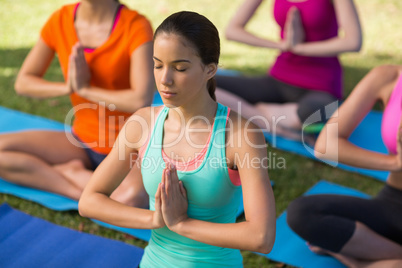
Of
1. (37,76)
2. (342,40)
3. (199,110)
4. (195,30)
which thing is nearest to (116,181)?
(199,110)

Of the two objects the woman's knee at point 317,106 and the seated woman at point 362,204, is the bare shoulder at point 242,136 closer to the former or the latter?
the seated woman at point 362,204

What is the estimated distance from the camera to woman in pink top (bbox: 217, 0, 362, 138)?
3.67m

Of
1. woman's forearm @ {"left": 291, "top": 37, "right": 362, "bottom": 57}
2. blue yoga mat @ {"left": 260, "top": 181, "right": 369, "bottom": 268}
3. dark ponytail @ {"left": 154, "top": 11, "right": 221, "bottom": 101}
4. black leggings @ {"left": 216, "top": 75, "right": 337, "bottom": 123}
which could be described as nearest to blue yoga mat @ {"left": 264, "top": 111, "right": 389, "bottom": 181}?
black leggings @ {"left": 216, "top": 75, "right": 337, "bottom": 123}

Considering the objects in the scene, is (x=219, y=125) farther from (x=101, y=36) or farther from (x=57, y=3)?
(x=57, y=3)

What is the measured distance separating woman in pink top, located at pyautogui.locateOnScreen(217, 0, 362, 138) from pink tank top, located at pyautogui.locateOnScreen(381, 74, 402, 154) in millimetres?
1279

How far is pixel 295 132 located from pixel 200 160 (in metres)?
2.32

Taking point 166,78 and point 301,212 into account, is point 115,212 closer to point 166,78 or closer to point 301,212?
point 166,78

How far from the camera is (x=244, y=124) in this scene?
181cm

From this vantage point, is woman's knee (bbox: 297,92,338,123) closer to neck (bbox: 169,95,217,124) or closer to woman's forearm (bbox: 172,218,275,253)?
neck (bbox: 169,95,217,124)

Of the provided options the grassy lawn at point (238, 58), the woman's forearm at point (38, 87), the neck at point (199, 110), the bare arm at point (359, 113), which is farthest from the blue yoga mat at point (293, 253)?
the woman's forearm at point (38, 87)

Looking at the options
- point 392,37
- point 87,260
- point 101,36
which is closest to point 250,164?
point 87,260

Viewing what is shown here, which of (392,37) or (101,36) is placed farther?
(392,37)

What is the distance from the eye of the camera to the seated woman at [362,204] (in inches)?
95.2

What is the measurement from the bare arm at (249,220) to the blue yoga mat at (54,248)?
3.01ft
